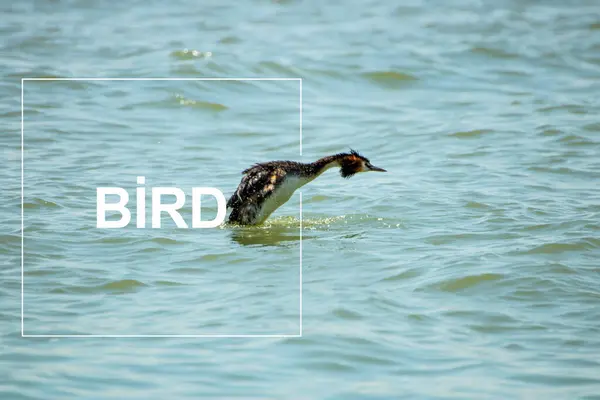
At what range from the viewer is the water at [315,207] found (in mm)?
8023

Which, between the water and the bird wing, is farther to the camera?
the bird wing

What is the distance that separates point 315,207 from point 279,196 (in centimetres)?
123

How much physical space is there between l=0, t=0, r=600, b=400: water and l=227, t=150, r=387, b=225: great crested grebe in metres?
0.25

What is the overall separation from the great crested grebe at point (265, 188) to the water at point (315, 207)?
25 centimetres

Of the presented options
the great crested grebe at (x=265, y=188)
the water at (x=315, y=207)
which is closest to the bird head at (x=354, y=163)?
the great crested grebe at (x=265, y=188)

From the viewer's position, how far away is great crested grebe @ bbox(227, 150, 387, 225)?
1184cm

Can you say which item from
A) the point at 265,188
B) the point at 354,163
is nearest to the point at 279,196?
the point at 265,188

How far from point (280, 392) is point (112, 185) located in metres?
6.60

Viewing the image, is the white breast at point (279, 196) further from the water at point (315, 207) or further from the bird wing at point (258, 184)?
the water at point (315, 207)

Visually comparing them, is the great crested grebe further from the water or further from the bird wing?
the water

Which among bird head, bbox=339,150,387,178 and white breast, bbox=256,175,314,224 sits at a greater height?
bird head, bbox=339,150,387,178

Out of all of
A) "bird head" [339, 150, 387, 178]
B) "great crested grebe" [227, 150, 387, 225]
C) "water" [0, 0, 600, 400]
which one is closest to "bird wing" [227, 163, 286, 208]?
"great crested grebe" [227, 150, 387, 225]

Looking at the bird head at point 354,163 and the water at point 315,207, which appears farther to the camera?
the bird head at point 354,163

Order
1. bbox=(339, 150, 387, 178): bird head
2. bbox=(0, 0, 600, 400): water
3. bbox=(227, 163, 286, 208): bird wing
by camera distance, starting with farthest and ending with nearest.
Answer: bbox=(339, 150, 387, 178): bird head
bbox=(227, 163, 286, 208): bird wing
bbox=(0, 0, 600, 400): water
